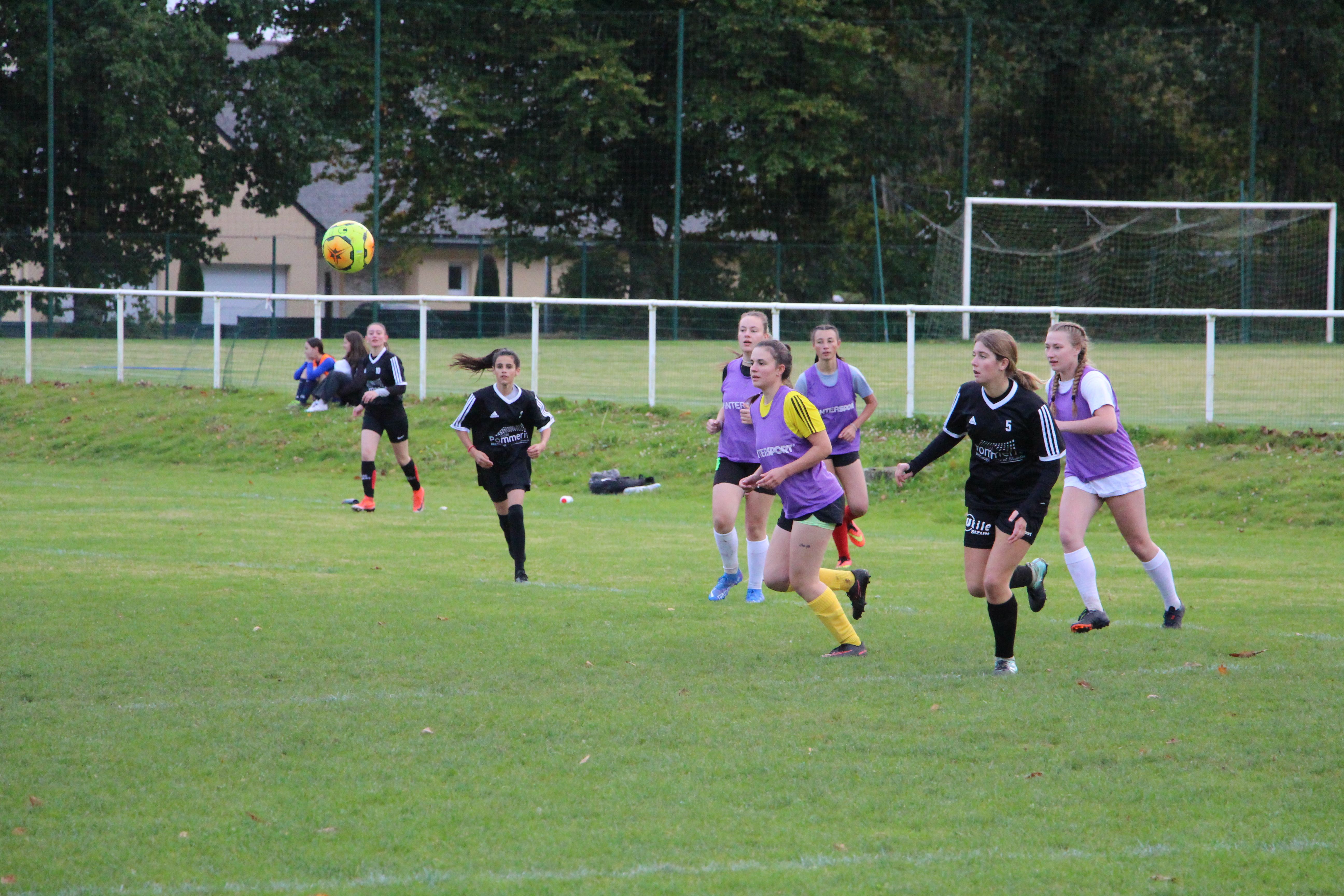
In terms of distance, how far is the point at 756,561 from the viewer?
8.93m

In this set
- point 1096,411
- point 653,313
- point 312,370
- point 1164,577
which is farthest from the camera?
point 312,370

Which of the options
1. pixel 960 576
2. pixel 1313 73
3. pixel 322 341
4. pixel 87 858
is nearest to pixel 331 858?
pixel 87 858

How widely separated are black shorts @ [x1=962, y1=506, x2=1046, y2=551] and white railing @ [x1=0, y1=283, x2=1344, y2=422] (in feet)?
27.3

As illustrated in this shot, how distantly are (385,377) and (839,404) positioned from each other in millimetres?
5899

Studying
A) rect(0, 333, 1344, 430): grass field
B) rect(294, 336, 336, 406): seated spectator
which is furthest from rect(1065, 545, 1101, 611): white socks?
rect(294, 336, 336, 406): seated spectator

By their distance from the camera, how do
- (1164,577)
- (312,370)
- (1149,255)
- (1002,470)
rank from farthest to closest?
(1149,255) → (312,370) → (1164,577) → (1002,470)

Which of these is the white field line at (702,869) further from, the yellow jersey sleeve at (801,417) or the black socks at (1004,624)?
the yellow jersey sleeve at (801,417)

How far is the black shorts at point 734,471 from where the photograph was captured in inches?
354

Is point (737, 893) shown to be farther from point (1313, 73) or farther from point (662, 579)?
point (1313, 73)

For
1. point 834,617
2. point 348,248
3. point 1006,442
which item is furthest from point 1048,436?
point 348,248

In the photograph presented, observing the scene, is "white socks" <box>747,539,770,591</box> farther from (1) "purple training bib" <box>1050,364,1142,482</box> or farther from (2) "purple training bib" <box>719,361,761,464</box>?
(1) "purple training bib" <box>1050,364,1142,482</box>

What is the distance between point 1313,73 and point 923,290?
11862 millimetres

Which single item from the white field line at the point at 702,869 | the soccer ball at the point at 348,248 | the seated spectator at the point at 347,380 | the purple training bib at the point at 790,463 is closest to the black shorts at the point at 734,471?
the purple training bib at the point at 790,463

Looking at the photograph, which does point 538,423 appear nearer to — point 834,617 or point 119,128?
point 834,617
